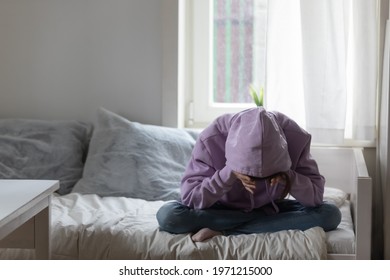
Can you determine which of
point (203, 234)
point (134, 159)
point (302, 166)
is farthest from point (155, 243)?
point (134, 159)

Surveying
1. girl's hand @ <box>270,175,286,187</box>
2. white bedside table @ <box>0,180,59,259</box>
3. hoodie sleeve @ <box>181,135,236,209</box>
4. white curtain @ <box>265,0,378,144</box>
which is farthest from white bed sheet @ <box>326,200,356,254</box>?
white bedside table @ <box>0,180,59,259</box>

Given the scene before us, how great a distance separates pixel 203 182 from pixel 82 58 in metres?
1.07

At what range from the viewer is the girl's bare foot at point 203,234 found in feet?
7.90

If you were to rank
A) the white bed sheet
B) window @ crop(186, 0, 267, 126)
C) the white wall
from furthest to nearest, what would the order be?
window @ crop(186, 0, 267, 126) → the white wall → the white bed sheet

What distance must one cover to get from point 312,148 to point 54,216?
3.72 ft

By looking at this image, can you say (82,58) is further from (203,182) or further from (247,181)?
(247,181)

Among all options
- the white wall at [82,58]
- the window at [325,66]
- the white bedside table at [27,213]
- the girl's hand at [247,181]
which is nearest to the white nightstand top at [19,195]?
the white bedside table at [27,213]

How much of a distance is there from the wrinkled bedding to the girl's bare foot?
19 millimetres

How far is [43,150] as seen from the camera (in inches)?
123

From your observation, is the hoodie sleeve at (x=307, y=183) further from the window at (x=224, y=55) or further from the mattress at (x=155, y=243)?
the window at (x=224, y=55)

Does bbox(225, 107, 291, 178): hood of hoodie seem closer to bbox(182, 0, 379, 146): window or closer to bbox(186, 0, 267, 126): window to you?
bbox(182, 0, 379, 146): window

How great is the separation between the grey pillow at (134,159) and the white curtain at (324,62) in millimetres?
430

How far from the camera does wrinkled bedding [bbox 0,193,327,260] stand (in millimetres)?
2361
